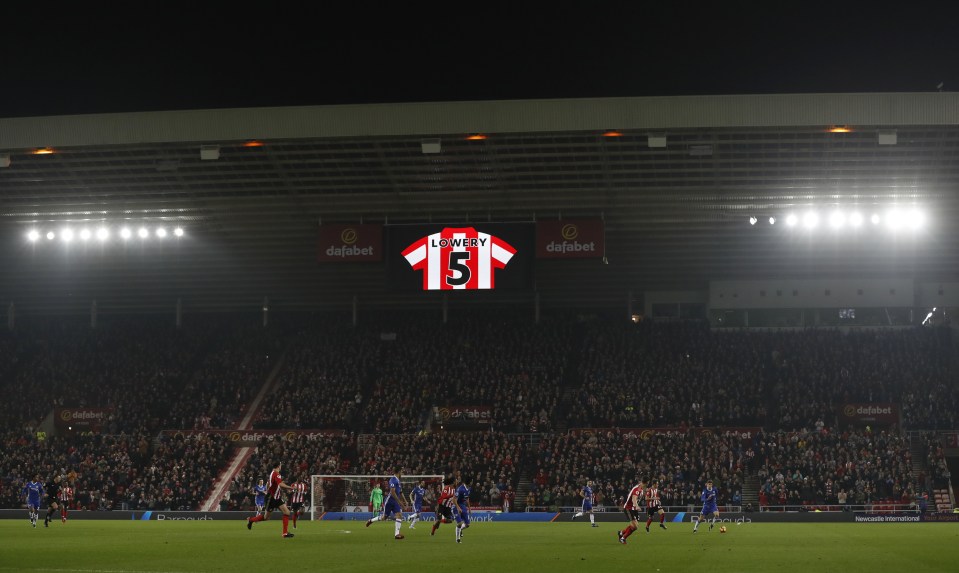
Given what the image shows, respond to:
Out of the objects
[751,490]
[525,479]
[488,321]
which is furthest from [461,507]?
[488,321]

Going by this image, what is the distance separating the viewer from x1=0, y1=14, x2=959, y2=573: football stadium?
4469cm

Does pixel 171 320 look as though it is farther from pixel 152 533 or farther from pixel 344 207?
pixel 152 533

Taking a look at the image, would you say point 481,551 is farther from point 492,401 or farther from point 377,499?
point 492,401

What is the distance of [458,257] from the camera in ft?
159

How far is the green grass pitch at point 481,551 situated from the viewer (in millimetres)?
20578

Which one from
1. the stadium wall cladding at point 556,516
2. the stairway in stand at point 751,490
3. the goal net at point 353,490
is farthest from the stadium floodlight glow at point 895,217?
the goal net at point 353,490

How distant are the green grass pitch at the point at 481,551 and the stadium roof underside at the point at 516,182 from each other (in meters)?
17.0

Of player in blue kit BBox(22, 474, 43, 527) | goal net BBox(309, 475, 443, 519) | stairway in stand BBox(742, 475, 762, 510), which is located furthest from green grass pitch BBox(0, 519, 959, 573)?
stairway in stand BBox(742, 475, 762, 510)

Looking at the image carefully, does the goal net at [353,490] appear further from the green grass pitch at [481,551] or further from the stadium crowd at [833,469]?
the stadium crowd at [833,469]

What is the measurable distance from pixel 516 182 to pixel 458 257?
15.4 ft

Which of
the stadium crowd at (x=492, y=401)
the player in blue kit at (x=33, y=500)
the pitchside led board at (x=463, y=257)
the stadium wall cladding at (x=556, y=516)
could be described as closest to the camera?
the player in blue kit at (x=33, y=500)

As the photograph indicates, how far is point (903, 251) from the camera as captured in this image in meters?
59.5

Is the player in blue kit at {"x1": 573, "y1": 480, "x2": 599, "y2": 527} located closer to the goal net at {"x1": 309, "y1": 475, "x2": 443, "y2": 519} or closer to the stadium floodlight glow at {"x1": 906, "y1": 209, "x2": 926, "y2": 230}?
→ the goal net at {"x1": 309, "y1": 475, "x2": 443, "y2": 519}

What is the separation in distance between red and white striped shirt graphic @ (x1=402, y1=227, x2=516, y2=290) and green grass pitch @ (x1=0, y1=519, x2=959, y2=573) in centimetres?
1520
